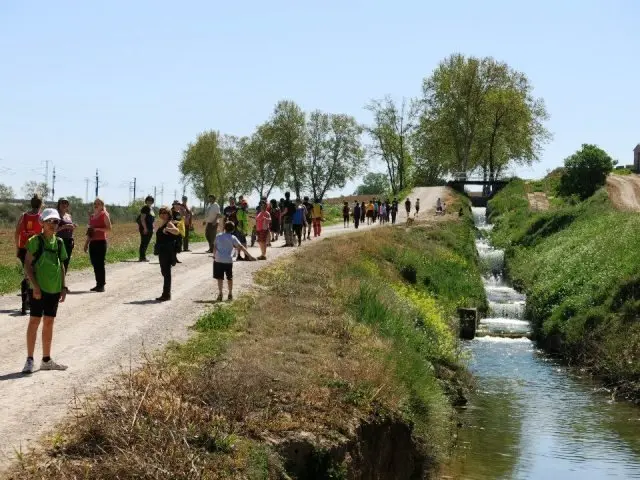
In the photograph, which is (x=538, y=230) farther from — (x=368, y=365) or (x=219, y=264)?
(x=368, y=365)

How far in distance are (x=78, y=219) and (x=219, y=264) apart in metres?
67.7


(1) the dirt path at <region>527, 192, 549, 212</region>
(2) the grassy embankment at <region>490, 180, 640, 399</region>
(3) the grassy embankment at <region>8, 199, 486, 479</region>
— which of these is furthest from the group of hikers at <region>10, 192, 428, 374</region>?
(1) the dirt path at <region>527, 192, 549, 212</region>

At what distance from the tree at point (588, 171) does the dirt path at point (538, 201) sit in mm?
2569

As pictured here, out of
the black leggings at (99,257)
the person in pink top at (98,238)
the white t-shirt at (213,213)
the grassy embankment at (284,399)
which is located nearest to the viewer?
the grassy embankment at (284,399)

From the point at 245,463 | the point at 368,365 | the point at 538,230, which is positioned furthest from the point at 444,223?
the point at 245,463

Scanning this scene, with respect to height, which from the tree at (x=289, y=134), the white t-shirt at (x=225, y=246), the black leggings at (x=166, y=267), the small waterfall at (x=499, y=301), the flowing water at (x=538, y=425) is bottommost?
the flowing water at (x=538, y=425)

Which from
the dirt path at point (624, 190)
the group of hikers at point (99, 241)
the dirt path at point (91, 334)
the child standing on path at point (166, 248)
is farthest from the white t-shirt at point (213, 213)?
the dirt path at point (624, 190)

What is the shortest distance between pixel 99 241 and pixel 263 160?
3493 inches

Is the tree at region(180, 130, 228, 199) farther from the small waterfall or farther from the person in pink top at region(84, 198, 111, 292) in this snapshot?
the person in pink top at region(84, 198, 111, 292)

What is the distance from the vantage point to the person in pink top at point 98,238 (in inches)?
777

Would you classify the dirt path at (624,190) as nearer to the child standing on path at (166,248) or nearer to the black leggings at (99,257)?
the child standing on path at (166,248)

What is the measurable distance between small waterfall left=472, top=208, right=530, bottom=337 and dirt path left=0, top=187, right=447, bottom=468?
10.3 meters

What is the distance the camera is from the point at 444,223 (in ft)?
172

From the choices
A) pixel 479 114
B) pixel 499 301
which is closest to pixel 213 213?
pixel 499 301
